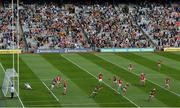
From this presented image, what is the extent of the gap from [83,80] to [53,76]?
10.4 feet

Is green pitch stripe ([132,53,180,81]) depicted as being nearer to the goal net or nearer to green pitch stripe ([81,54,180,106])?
green pitch stripe ([81,54,180,106])

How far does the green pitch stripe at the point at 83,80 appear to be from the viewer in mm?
37406

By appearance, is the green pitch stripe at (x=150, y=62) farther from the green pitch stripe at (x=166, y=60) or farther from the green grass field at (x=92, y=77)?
the green pitch stripe at (x=166, y=60)

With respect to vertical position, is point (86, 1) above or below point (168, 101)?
above

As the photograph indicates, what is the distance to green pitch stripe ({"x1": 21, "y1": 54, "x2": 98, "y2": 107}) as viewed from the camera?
1463 inches

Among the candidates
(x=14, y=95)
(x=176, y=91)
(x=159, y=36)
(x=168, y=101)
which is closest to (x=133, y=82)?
(x=176, y=91)

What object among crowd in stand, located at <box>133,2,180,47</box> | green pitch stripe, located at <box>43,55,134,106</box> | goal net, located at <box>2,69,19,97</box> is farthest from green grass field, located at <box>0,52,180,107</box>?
crowd in stand, located at <box>133,2,180,47</box>

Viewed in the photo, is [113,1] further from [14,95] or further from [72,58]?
[14,95]

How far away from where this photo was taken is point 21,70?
164 feet

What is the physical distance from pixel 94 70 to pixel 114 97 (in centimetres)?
1214

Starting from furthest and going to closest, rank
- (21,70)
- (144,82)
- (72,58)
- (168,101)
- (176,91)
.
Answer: (72,58), (21,70), (144,82), (176,91), (168,101)

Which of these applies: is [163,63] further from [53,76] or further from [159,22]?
[159,22]

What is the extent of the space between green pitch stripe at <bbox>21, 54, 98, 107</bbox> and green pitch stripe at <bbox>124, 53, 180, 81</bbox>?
30.6 ft

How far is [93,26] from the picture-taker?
238 ft
